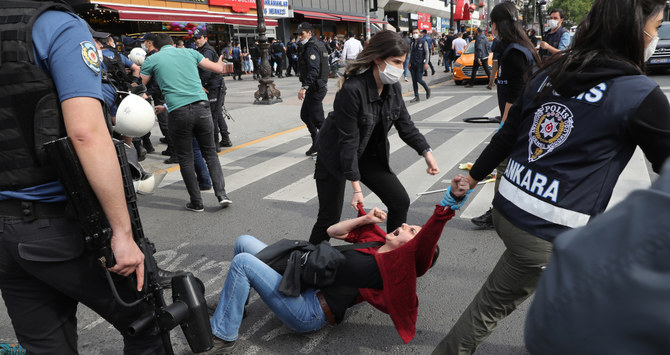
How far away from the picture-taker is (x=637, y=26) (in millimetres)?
1718

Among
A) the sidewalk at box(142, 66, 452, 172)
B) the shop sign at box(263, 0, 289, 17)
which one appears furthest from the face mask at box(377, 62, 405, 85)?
the shop sign at box(263, 0, 289, 17)

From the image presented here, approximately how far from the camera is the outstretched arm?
9.75 feet

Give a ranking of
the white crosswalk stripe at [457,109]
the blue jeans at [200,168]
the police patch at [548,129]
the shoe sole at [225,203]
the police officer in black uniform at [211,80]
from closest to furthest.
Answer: the police patch at [548,129], the shoe sole at [225,203], the blue jeans at [200,168], the police officer in black uniform at [211,80], the white crosswalk stripe at [457,109]

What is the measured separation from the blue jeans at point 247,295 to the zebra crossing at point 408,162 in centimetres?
251

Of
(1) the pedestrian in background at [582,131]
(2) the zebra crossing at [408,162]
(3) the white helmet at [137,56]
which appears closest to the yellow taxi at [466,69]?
(2) the zebra crossing at [408,162]

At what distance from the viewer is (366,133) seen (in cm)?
338

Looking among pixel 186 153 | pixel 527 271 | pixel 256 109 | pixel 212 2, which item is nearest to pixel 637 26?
pixel 527 271

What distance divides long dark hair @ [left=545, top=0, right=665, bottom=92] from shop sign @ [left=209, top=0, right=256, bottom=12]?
25.8 meters

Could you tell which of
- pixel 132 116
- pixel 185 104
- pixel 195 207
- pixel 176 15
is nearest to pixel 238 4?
pixel 176 15

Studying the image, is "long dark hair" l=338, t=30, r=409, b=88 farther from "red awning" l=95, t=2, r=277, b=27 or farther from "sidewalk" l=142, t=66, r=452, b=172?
"red awning" l=95, t=2, r=277, b=27

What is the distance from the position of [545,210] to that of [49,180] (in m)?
1.81

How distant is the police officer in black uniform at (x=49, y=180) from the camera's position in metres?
1.57

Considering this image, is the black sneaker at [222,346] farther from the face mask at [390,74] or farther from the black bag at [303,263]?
the face mask at [390,74]

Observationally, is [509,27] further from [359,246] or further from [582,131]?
[582,131]
